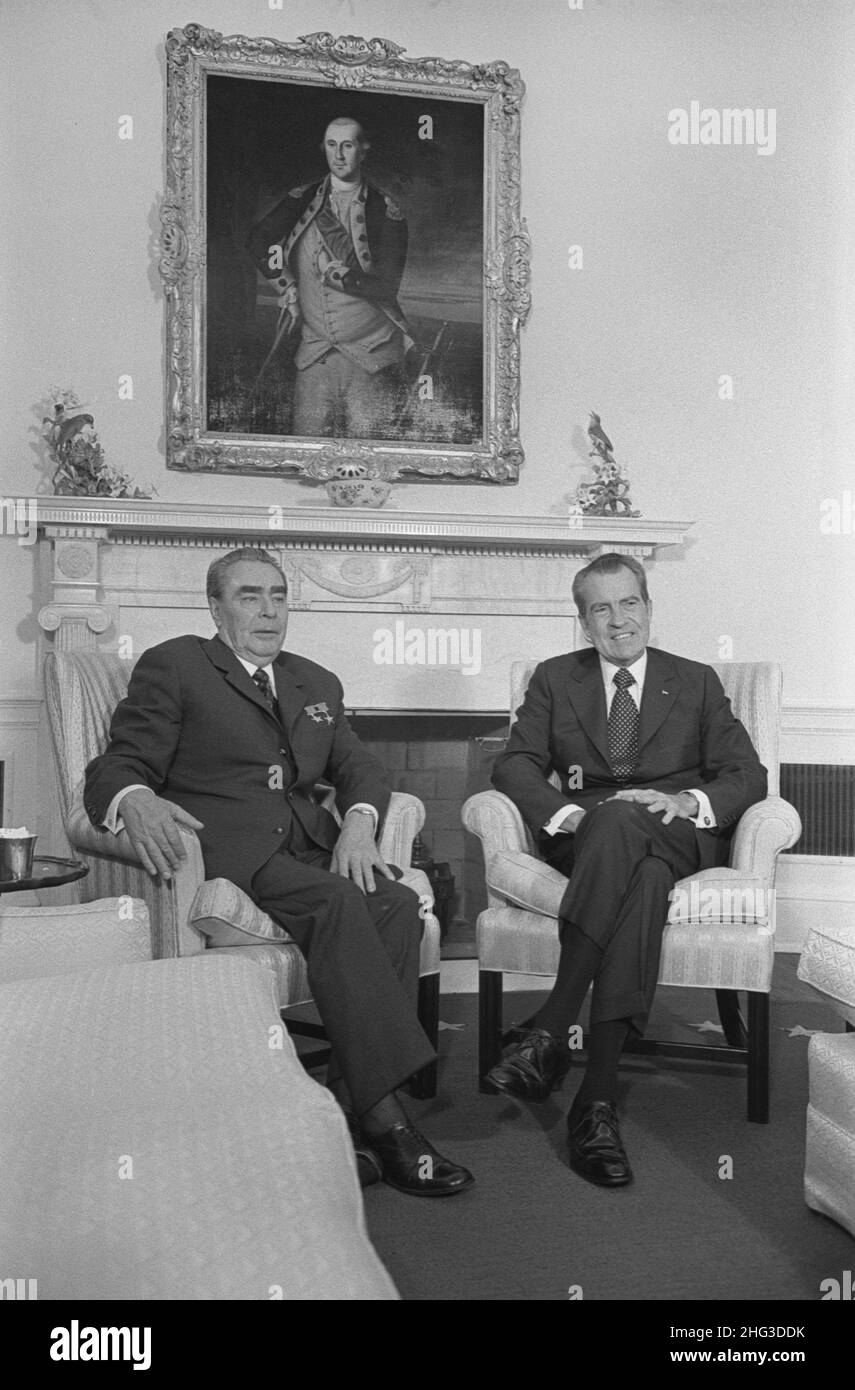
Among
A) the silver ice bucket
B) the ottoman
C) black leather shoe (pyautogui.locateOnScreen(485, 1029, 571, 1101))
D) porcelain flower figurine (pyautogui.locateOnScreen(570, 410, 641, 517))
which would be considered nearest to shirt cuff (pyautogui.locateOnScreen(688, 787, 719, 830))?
black leather shoe (pyautogui.locateOnScreen(485, 1029, 571, 1101))

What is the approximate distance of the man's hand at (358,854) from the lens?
2.96m

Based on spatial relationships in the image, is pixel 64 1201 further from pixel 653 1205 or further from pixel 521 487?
pixel 521 487

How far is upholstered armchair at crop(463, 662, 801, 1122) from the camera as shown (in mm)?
2947

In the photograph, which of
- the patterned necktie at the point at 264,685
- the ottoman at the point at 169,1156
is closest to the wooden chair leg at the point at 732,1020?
the patterned necktie at the point at 264,685

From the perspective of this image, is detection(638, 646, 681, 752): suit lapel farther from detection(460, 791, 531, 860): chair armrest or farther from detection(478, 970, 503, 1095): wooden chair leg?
detection(478, 970, 503, 1095): wooden chair leg

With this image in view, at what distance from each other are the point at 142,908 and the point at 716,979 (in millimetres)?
1366

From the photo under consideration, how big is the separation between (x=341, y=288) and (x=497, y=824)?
A: 2.55m

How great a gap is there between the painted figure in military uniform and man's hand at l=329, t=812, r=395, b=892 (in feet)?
7.35

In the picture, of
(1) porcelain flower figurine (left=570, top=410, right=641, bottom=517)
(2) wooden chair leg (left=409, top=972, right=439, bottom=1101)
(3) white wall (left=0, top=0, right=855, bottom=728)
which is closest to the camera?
(2) wooden chair leg (left=409, top=972, right=439, bottom=1101)

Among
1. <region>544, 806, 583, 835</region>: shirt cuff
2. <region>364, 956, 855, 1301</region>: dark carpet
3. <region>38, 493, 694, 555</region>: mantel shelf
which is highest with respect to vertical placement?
<region>38, 493, 694, 555</region>: mantel shelf

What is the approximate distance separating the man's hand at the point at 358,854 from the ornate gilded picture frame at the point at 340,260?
2.10 meters

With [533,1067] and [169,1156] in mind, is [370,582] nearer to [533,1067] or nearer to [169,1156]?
[533,1067]

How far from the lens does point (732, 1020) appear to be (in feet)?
11.5

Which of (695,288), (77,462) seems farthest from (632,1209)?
(695,288)
